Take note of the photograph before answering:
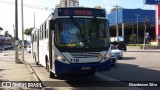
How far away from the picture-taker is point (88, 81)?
15180 mm

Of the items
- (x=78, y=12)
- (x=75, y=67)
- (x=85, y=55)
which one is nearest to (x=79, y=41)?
(x=85, y=55)

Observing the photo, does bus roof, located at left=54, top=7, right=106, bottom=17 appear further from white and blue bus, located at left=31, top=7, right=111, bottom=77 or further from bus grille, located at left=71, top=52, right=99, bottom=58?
bus grille, located at left=71, top=52, right=99, bottom=58

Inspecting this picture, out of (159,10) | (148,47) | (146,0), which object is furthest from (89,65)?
(159,10)

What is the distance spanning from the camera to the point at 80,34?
13719 mm

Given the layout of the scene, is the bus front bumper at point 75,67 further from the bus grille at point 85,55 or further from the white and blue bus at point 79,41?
the bus grille at point 85,55

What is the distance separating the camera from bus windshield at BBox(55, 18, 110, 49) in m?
13.6

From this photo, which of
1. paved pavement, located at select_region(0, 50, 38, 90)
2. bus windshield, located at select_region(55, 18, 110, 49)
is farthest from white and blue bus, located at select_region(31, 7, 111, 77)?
paved pavement, located at select_region(0, 50, 38, 90)

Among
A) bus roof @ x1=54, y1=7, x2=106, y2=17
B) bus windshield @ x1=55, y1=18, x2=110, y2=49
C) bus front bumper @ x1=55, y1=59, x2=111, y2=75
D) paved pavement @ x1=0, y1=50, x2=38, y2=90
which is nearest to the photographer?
bus front bumper @ x1=55, y1=59, x2=111, y2=75

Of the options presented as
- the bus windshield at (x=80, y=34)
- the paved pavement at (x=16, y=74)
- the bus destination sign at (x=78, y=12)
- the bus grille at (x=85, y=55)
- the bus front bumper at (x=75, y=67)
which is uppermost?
the bus destination sign at (x=78, y=12)

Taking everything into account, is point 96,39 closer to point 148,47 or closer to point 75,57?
point 75,57

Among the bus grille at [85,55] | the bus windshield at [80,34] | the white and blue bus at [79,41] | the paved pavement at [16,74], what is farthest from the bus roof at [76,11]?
the paved pavement at [16,74]

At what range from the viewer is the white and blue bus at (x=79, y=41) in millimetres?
13539

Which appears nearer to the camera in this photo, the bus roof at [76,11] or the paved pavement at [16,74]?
the bus roof at [76,11]

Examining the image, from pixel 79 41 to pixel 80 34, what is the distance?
11.4 inches
